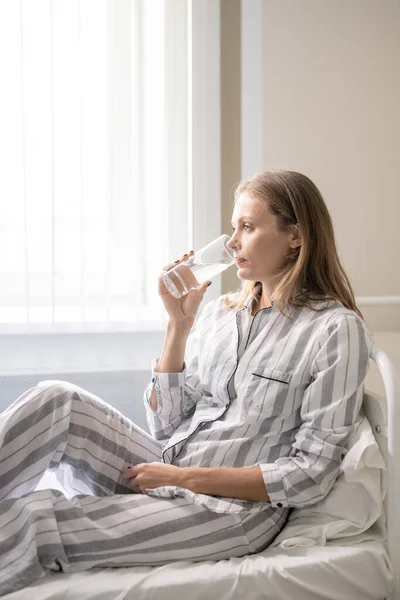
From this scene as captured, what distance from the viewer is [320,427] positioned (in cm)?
146

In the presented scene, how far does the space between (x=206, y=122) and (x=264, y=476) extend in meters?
1.30

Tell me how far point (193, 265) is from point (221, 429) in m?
0.38

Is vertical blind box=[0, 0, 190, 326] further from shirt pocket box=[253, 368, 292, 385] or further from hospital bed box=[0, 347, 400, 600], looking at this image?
hospital bed box=[0, 347, 400, 600]

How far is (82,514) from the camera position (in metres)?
1.41

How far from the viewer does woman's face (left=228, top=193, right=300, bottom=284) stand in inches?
64.9

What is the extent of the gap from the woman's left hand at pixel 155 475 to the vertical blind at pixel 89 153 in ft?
2.84

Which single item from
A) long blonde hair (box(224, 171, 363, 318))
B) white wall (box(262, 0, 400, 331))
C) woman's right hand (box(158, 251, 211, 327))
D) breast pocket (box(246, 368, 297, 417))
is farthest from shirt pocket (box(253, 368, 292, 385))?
white wall (box(262, 0, 400, 331))

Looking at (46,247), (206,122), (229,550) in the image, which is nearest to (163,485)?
(229,550)

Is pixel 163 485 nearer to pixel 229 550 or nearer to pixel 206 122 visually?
pixel 229 550

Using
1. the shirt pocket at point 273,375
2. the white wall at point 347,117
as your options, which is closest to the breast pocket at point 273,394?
the shirt pocket at point 273,375

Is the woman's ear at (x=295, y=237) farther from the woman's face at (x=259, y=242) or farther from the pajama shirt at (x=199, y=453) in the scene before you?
the pajama shirt at (x=199, y=453)

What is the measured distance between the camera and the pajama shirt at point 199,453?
137 centimetres

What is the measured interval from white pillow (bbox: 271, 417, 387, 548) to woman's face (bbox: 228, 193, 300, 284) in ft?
1.40

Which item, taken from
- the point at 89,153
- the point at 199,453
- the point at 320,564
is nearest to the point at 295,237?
the point at 199,453
